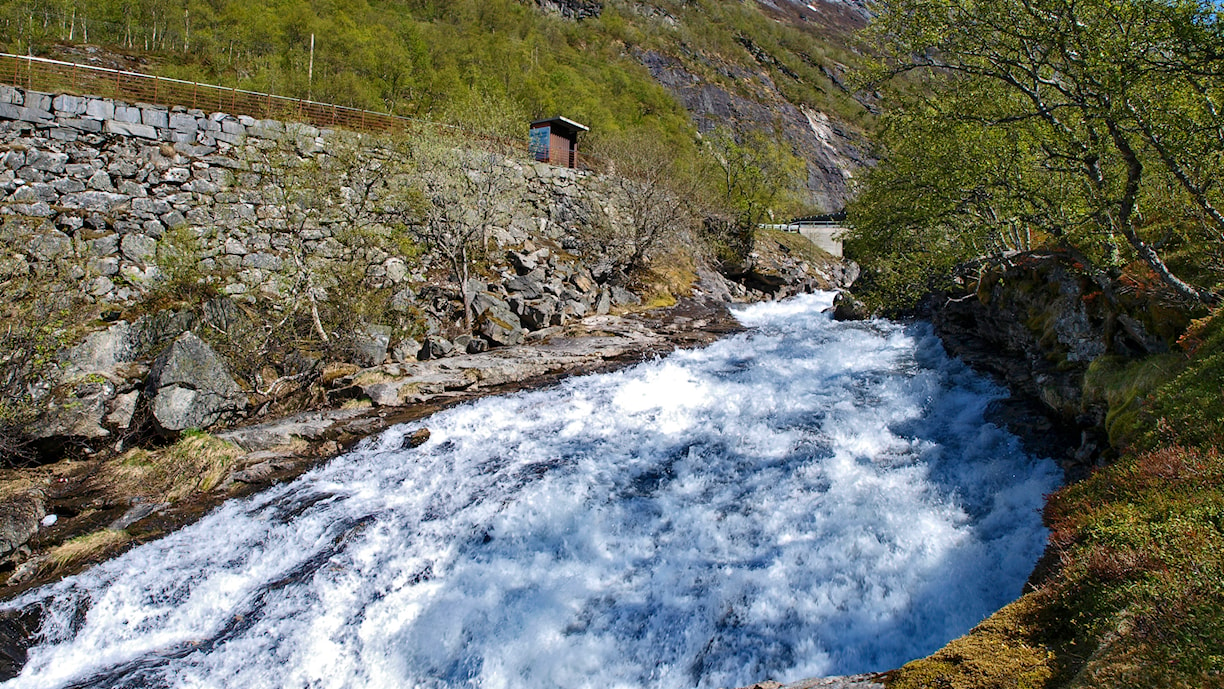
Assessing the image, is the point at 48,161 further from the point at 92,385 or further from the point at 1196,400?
the point at 1196,400

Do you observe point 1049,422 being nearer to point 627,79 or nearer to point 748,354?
point 748,354

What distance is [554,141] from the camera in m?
28.7

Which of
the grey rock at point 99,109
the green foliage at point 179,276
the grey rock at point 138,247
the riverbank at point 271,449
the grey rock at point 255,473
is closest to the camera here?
the riverbank at point 271,449

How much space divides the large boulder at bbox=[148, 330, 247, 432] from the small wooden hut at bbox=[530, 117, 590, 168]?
19375 millimetres

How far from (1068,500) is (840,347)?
34.8ft

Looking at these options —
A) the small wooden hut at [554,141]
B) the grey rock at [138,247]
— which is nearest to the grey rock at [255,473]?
the grey rock at [138,247]

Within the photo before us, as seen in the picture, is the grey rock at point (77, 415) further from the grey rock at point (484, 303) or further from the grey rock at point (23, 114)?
the grey rock at point (23, 114)

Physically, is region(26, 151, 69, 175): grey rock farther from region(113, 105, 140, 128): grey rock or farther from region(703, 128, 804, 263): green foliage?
region(703, 128, 804, 263): green foliage

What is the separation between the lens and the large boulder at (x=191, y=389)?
10.5m

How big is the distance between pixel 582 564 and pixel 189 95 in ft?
74.6

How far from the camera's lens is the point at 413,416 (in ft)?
38.3

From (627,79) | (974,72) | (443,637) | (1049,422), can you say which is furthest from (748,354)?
(627,79)

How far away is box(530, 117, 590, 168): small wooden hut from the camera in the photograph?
28.2 m

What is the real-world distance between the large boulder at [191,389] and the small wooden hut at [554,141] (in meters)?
19.4
